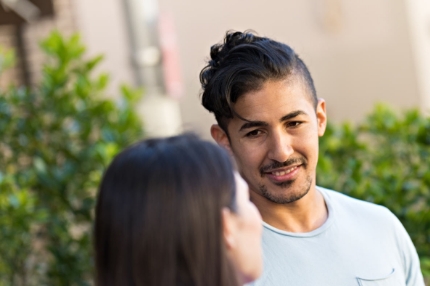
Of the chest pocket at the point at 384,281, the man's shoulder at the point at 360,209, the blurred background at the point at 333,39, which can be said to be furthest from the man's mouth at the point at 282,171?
the blurred background at the point at 333,39

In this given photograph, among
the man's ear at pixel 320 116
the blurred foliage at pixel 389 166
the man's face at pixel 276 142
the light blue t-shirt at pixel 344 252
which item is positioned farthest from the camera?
the blurred foliage at pixel 389 166

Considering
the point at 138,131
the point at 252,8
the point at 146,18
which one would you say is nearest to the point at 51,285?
the point at 138,131

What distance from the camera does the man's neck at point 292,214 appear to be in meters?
2.38

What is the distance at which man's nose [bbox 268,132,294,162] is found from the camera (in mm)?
2318

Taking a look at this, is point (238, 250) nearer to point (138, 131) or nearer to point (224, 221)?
point (224, 221)

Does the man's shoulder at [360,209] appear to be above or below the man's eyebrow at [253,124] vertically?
below

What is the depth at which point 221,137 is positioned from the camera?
8.12ft

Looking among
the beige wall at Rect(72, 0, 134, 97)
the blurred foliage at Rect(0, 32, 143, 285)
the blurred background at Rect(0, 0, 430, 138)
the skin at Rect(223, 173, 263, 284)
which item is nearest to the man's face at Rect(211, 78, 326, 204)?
the skin at Rect(223, 173, 263, 284)

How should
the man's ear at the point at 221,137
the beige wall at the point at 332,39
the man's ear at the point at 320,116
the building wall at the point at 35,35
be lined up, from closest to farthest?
the man's ear at the point at 221,137 < the man's ear at the point at 320,116 < the building wall at the point at 35,35 < the beige wall at the point at 332,39

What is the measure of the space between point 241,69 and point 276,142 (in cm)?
25

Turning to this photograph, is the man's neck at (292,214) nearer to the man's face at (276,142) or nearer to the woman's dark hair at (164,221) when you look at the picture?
the man's face at (276,142)

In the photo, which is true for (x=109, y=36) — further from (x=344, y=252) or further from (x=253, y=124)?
(x=344, y=252)

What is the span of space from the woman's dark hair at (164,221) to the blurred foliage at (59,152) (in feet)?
7.86

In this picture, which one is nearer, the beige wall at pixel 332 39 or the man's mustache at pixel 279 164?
the man's mustache at pixel 279 164
